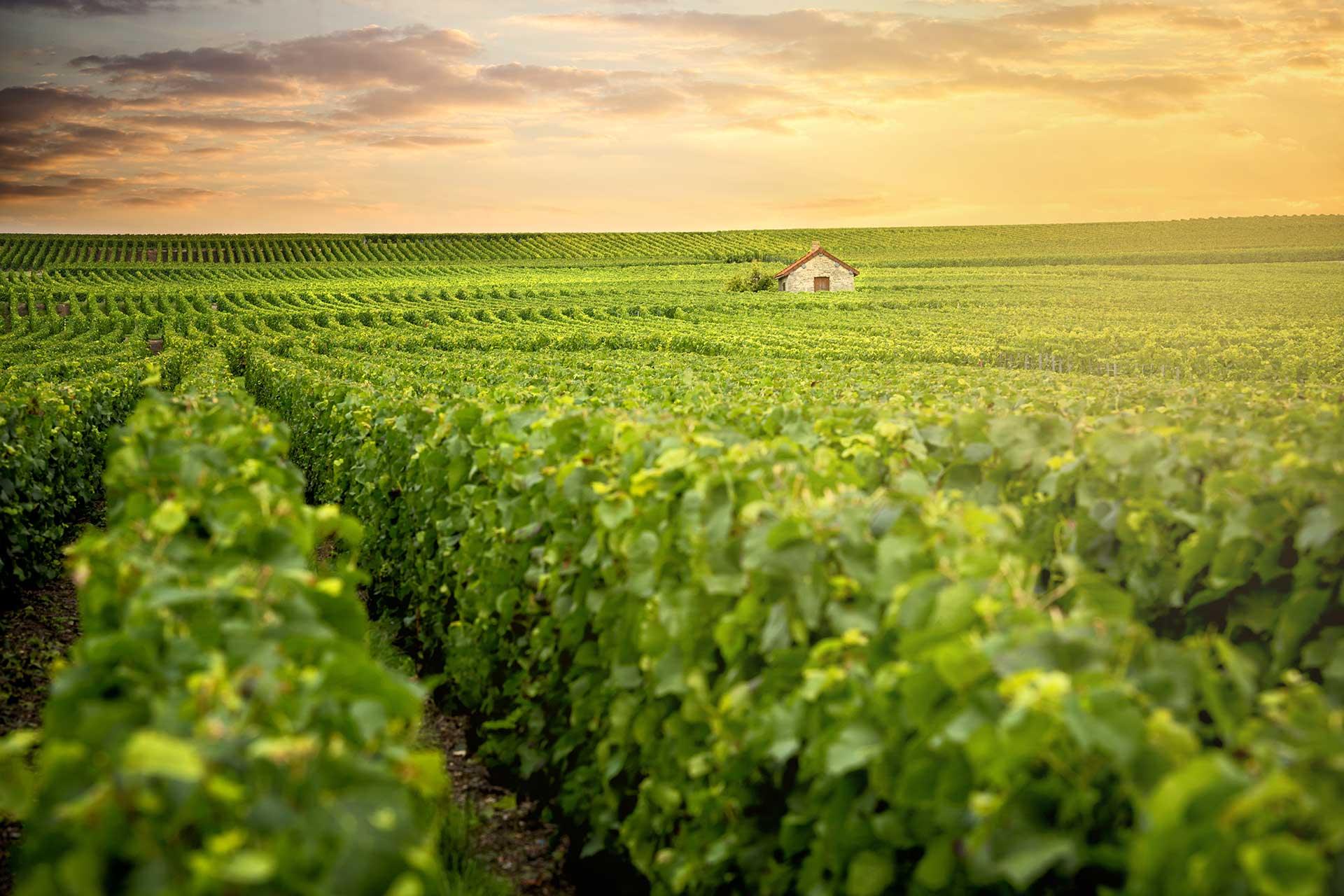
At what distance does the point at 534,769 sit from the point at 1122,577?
3.32 metres

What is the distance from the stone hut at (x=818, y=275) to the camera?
251ft

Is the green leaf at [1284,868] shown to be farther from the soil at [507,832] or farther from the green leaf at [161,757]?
the soil at [507,832]

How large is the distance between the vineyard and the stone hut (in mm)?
67827

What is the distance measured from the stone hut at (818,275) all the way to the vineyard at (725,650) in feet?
223

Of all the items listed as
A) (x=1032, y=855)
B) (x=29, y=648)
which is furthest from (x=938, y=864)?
(x=29, y=648)

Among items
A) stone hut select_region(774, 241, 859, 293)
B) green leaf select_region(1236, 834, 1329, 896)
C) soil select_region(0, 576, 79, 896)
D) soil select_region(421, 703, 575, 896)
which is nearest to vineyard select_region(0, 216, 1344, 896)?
green leaf select_region(1236, 834, 1329, 896)

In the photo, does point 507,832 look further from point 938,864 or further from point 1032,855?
point 1032,855

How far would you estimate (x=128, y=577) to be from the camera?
2811mm

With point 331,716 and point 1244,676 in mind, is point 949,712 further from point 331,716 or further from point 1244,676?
point 331,716

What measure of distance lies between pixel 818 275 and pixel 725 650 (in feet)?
249

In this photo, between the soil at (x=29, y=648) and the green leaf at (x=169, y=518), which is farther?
the soil at (x=29, y=648)

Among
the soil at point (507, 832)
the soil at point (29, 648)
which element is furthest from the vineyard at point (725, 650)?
the soil at point (29, 648)

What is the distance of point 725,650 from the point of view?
337 cm

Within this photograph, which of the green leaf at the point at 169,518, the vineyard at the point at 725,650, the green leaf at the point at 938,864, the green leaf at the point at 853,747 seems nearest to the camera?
the vineyard at the point at 725,650
